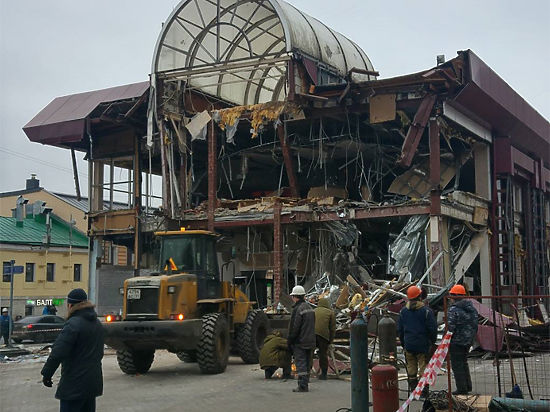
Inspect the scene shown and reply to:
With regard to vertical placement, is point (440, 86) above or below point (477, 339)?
above

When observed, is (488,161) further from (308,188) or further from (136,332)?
(136,332)

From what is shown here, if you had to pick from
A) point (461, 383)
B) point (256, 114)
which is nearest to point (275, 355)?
point (461, 383)

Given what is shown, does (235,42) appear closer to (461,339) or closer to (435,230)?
(435,230)

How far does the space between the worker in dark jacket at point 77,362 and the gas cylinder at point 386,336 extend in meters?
5.62

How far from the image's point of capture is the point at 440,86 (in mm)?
23969

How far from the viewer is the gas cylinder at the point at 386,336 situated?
11867 mm

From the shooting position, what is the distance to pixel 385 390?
8.95 metres

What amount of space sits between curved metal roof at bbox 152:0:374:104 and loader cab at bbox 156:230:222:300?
11991 millimetres

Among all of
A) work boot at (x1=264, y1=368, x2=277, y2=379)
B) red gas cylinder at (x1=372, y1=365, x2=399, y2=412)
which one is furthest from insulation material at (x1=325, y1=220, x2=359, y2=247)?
red gas cylinder at (x1=372, y1=365, x2=399, y2=412)

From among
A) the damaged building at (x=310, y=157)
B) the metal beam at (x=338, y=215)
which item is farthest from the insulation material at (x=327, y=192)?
the metal beam at (x=338, y=215)

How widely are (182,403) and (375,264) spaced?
16.4m

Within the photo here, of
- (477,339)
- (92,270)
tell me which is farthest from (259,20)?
(477,339)

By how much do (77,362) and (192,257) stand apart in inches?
332

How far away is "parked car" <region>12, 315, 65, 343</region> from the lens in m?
28.3
